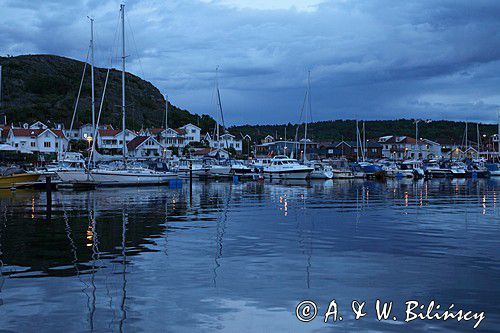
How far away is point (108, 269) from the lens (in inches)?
593

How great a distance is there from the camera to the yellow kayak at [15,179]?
51.4 metres

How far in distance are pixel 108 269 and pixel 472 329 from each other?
927 centimetres

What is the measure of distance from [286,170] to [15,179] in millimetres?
35351

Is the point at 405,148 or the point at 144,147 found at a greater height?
the point at 405,148

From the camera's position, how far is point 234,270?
15016mm

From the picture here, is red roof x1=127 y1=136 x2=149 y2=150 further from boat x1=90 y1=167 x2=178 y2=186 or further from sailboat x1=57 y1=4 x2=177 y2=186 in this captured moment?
sailboat x1=57 y1=4 x2=177 y2=186

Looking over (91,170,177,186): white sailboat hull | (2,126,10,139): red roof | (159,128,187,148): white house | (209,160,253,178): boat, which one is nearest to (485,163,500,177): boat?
(209,160,253,178): boat

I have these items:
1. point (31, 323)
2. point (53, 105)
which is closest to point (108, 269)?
point (31, 323)

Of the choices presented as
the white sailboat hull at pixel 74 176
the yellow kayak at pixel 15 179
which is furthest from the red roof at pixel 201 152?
the yellow kayak at pixel 15 179

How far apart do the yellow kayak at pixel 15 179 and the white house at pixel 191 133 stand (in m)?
89.5

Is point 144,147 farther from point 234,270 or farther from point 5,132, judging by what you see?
point 234,270

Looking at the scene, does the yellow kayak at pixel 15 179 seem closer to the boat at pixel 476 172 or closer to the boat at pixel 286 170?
the boat at pixel 286 170

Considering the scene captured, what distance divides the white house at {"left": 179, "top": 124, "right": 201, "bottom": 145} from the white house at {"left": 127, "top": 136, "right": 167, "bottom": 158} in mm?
17117

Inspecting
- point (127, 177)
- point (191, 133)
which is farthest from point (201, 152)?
point (127, 177)
